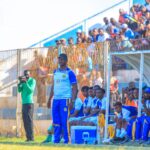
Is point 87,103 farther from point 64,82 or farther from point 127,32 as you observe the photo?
point 127,32

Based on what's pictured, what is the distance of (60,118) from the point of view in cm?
1994

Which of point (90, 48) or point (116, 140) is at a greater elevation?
point (90, 48)

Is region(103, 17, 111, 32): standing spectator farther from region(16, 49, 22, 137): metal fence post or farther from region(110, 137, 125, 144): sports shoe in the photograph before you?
region(110, 137, 125, 144): sports shoe

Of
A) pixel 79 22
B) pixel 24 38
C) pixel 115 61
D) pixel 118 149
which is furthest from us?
pixel 24 38

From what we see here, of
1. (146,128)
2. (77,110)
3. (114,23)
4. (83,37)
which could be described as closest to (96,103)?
(77,110)

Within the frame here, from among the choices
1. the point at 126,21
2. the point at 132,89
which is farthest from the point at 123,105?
the point at 126,21

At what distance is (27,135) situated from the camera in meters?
21.9

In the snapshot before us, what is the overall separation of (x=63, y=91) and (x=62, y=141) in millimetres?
1280

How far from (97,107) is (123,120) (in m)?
1.07

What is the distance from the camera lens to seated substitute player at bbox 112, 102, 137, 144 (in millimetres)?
19172

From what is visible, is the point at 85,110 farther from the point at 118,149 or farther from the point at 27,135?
the point at 118,149

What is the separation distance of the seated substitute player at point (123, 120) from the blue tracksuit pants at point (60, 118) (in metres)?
1.25

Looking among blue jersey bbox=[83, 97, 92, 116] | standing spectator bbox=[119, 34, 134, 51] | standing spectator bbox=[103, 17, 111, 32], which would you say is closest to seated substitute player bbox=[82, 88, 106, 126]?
blue jersey bbox=[83, 97, 92, 116]

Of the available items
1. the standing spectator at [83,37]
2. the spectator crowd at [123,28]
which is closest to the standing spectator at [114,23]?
the spectator crowd at [123,28]
